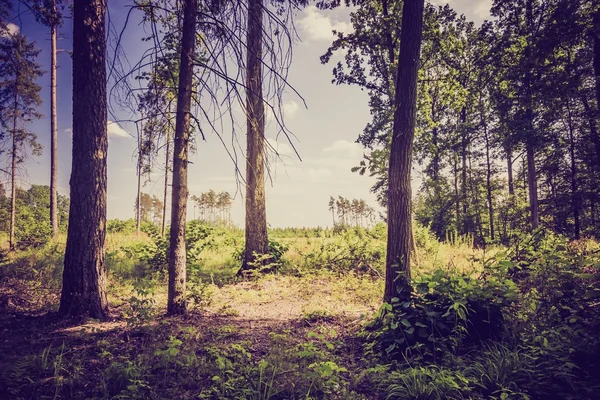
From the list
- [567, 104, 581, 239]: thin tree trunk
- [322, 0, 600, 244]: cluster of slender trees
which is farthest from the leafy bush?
[567, 104, 581, 239]: thin tree trunk

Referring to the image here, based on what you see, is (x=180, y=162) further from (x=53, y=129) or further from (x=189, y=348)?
(x=53, y=129)

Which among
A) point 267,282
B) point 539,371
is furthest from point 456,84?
point 539,371

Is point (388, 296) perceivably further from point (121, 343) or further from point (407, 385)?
point (121, 343)

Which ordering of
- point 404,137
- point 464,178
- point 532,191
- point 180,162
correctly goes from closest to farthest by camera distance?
1. point 404,137
2. point 180,162
3. point 532,191
4. point 464,178

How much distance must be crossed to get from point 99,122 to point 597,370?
7.43m

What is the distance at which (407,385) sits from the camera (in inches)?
108

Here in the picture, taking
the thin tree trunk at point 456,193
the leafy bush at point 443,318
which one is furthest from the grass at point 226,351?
the thin tree trunk at point 456,193

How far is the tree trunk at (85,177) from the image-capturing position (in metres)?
4.88

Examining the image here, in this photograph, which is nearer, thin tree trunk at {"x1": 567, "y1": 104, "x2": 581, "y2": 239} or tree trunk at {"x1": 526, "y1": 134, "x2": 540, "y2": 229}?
tree trunk at {"x1": 526, "y1": 134, "x2": 540, "y2": 229}

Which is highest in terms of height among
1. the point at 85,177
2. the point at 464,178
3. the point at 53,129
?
the point at 53,129

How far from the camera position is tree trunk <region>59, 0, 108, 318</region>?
488 cm

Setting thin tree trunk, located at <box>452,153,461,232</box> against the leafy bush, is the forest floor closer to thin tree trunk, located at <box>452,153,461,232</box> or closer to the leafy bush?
the leafy bush

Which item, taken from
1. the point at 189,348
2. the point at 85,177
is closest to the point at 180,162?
the point at 85,177

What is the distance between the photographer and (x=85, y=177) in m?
4.90
